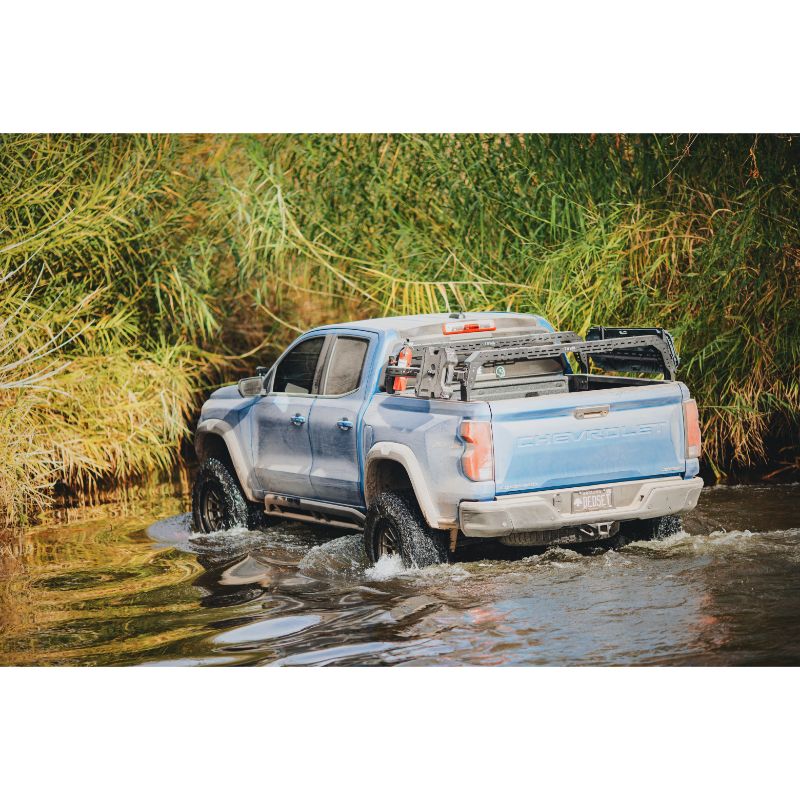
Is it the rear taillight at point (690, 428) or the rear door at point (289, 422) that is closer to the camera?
the rear taillight at point (690, 428)

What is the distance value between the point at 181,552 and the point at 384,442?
2361 millimetres

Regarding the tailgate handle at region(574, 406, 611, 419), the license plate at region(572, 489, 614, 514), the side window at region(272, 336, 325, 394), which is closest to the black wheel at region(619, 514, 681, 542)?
the license plate at region(572, 489, 614, 514)

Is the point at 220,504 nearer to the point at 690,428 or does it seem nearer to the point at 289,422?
the point at 289,422

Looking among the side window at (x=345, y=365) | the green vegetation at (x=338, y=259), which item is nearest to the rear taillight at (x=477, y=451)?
the side window at (x=345, y=365)

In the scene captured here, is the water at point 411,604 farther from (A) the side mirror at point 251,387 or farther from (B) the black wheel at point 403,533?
(A) the side mirror at point 251,387

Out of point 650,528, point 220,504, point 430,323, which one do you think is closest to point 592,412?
point 650,528

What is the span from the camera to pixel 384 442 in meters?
8.09

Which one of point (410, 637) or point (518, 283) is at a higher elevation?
point (518, 283)

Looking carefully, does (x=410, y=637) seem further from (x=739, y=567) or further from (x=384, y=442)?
(x=739, y=567)

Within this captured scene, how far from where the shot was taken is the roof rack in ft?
25.5

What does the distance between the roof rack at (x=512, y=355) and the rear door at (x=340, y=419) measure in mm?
295

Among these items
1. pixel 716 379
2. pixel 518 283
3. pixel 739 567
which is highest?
pixel 518 283

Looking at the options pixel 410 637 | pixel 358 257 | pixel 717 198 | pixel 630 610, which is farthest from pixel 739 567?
pixel 358 257

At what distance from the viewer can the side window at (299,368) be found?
9.22m
